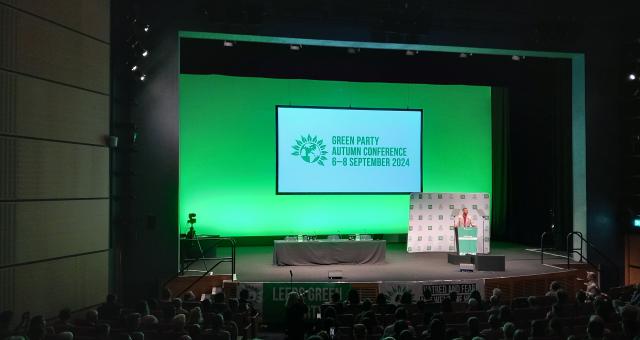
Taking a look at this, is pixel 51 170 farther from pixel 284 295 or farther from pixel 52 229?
pixel 284 295

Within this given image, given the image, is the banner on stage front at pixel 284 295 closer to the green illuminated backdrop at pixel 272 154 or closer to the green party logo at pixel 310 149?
the green party logo at pixel 310 149

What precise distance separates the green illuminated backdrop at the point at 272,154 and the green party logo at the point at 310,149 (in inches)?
Answer: 39.2

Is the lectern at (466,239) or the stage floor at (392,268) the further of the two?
the lectern at (466,239)

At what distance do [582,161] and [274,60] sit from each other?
23.2 ft

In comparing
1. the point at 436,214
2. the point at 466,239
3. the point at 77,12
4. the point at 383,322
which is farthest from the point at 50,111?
the point at 436,214

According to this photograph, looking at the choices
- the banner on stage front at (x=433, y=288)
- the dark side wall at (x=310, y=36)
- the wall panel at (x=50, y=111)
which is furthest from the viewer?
the dark side wall at (x=310, y=36)

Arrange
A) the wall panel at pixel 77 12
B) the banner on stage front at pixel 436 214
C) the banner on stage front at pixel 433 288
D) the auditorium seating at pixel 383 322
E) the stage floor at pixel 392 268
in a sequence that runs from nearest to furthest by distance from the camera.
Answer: the auditorium seating at pixel 383 322 → the wall panel at pixel 77 12 → the banner on stage front at pixel 433 288 → the stage floor at pixel 392 268 → the banner on stage front at pixel 436 214

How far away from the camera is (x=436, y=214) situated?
12.8 m

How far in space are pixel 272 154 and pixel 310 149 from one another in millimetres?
1176

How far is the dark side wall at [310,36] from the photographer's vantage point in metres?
9.48

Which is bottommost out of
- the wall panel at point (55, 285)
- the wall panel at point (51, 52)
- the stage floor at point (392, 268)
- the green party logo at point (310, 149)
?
the stage floor at point (392, 268)

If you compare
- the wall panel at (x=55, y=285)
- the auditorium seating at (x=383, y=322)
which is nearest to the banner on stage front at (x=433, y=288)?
the auditorium seating at (x=383, y=322)

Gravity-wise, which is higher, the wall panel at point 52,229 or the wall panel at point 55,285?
the wall panel at point 52,229

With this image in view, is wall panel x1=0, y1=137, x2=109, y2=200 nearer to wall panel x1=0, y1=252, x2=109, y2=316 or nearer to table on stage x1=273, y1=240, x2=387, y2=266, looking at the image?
wall panel x1=0, y1=252, x2=109, y2=316
